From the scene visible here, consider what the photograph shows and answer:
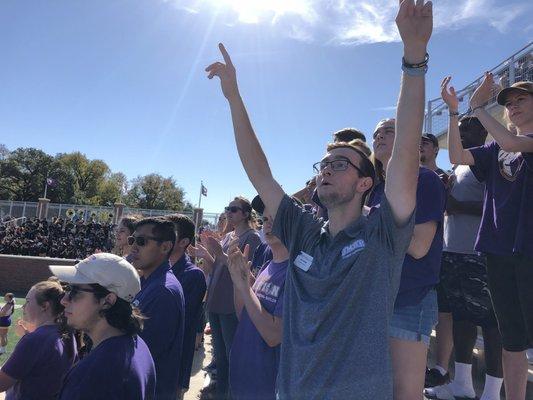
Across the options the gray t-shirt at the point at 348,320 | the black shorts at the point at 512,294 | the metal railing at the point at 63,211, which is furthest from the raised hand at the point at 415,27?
the metal railing at the point at 63,211

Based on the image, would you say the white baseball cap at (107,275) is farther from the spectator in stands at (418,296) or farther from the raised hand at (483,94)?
the raised hand at (483,94)

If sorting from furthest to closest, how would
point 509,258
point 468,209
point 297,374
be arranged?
point 468,209, point 509,258, point 297,374

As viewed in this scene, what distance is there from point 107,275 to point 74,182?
76523 millimetres

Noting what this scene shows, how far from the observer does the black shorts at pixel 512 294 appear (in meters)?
2.59

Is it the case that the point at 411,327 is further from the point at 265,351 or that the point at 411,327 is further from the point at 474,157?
the point at 474,157

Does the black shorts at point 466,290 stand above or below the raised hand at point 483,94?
below

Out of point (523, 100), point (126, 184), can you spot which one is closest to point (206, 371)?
point (523, 100)

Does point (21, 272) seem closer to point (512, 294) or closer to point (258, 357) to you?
point (258, 357)

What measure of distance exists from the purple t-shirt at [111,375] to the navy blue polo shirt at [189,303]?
134 cm

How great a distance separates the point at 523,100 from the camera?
2799 millimetres

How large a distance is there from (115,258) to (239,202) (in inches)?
114

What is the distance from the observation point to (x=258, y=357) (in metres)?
2.53

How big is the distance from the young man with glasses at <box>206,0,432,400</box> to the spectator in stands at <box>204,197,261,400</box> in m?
2.69

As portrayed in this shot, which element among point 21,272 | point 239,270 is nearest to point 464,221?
point 239,270
